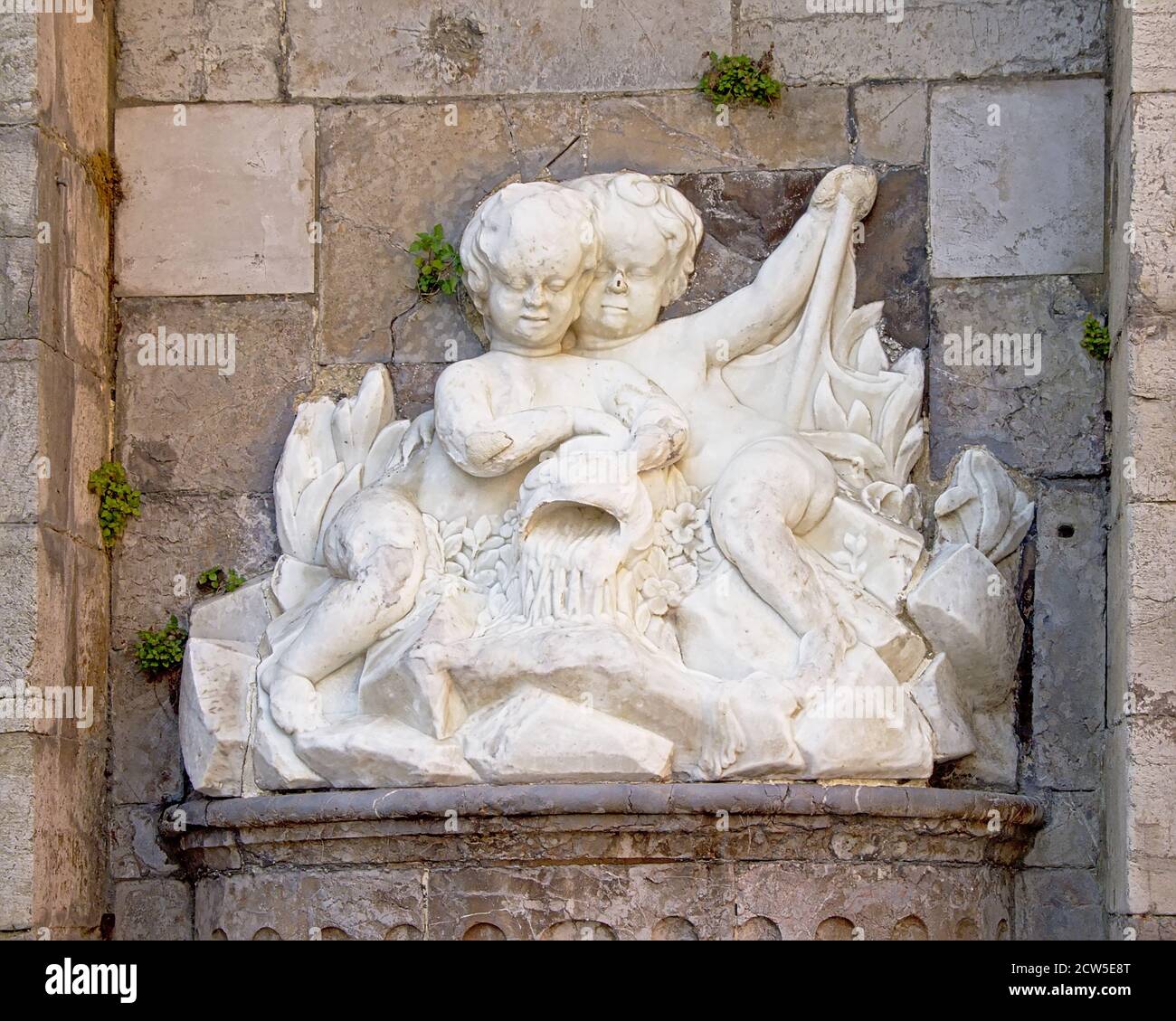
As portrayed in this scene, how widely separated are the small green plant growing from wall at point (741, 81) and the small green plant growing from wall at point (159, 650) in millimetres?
2346

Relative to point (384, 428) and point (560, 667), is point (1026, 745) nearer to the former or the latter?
point (560, 667)

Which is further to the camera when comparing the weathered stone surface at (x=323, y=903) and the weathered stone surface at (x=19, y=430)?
the weathered stone surface at (x=19, y=430)

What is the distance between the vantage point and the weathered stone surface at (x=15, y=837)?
19.9 ft

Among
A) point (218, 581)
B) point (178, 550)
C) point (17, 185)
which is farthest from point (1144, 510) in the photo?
point (17, 185)

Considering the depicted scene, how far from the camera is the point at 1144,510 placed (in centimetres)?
581

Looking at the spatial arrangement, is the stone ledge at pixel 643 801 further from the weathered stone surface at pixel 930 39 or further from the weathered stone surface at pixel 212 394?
the weathered stone surface at pixel 930 39

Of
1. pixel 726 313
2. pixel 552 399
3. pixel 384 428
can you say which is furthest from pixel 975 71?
pixel 384 428

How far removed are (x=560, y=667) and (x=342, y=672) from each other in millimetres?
701

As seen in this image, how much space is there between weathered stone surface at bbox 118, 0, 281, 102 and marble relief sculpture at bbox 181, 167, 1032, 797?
104cm

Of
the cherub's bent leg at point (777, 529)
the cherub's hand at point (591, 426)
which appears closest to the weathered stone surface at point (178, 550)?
the cherub's hand at point (591, 426)
